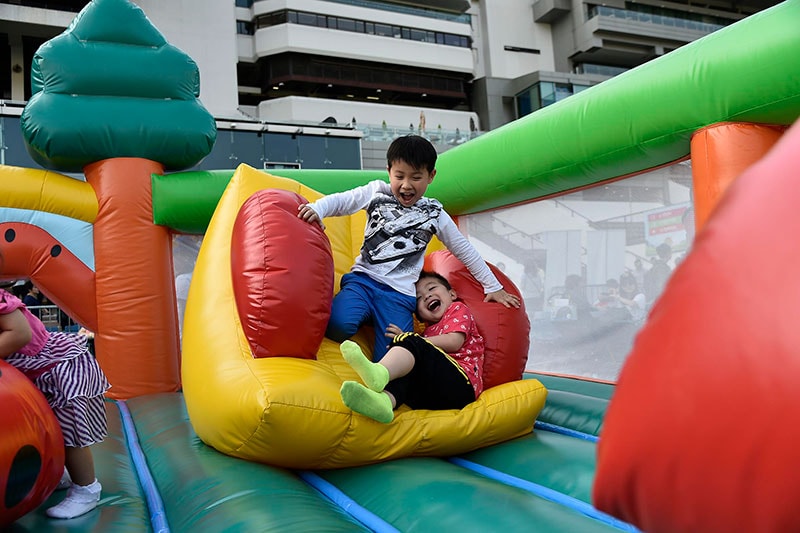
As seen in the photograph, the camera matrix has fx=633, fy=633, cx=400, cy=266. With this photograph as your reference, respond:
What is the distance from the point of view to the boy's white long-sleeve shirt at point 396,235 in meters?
2.13

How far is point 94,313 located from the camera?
2.94m

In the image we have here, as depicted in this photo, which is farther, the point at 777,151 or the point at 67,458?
the point at 67,458

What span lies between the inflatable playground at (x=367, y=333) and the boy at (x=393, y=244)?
0.31ft

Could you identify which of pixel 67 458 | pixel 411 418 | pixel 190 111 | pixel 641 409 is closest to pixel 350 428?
pixel 411 418

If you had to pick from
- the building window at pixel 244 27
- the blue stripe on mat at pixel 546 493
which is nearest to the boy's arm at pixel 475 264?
the blue stripe on mat at pixel 546 493

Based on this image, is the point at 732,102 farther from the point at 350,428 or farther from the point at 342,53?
the point at 342,53

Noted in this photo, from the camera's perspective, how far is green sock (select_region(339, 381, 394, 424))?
149 cm

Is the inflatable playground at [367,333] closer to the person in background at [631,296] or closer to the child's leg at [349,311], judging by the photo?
the child's leg at [349,311]

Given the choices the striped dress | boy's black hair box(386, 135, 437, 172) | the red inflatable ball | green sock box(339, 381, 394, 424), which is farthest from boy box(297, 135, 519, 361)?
the red inflatable ball

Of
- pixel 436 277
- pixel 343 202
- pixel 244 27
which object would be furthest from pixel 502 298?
pixel 244 27

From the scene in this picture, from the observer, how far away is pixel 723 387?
431mm

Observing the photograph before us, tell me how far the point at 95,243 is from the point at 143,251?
0.22 meters

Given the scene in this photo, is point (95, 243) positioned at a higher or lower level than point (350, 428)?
higher

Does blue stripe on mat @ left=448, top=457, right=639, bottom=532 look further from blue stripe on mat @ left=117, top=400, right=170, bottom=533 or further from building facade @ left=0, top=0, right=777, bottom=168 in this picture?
building facade @ left=0, top=0, right=777, bottom=168
